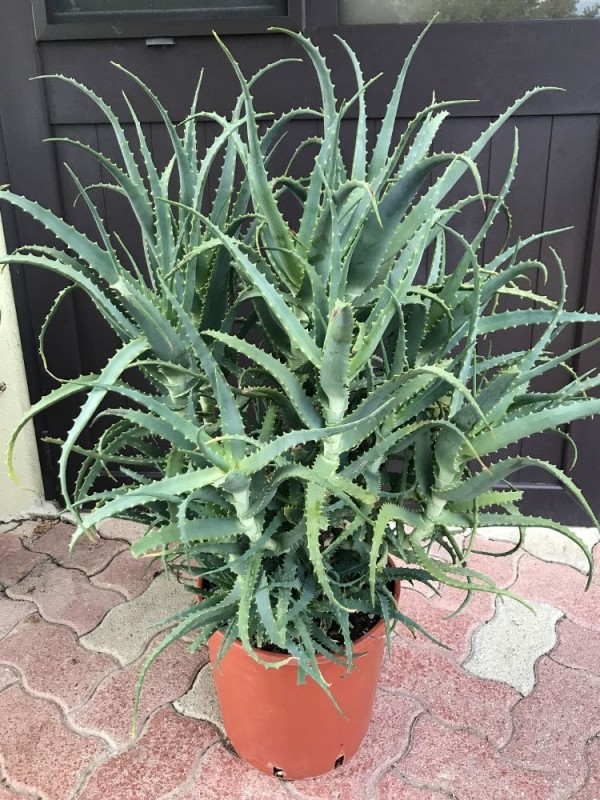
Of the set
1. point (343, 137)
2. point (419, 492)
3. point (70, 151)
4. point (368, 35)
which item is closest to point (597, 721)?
point (419, 492)

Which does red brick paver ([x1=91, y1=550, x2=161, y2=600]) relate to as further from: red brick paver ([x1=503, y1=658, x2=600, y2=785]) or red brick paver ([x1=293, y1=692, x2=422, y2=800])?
red brick paver ([x1=503, y1=658, x2=600, y2=785])

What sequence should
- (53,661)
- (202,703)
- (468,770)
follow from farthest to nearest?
1. (53,661)
2. (202,703)
3. (468,770)

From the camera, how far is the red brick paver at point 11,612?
149 centimetres

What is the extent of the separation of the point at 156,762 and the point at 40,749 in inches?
8.6

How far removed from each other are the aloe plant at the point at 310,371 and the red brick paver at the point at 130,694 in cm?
41

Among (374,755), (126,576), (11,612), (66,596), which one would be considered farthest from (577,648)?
(11,612)

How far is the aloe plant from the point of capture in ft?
2.44

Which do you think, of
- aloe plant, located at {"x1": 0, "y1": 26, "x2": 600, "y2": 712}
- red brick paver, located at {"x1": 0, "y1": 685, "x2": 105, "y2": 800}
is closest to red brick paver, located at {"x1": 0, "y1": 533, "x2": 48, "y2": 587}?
red brick paver, located at {"x1": 0, "y1": 685, "x2": 105, "y2": 800}

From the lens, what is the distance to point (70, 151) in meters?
1.66

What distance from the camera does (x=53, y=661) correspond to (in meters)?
1.39

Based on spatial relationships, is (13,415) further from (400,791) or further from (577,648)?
(577,648)

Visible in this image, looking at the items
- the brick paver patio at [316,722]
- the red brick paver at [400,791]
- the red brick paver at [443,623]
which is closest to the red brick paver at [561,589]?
the brick paver patio at [316,722]

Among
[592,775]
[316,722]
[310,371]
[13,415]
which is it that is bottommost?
[592,775]

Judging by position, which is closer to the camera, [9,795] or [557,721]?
[9,795]
